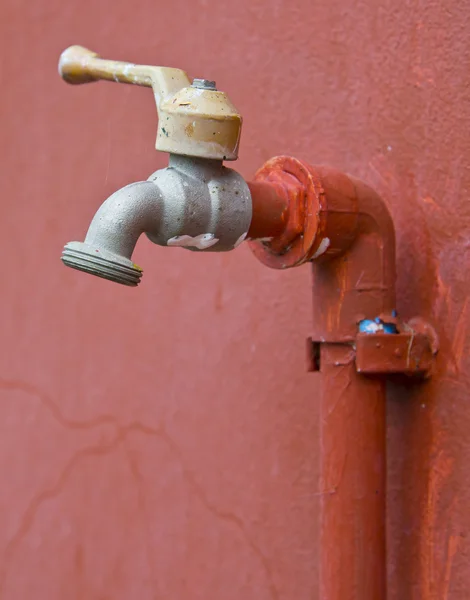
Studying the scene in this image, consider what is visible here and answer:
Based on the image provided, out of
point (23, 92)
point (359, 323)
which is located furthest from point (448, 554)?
point (23, 92)

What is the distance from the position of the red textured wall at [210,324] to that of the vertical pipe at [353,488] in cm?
6


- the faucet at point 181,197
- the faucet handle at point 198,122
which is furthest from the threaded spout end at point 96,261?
the faucet handle at point 198,122

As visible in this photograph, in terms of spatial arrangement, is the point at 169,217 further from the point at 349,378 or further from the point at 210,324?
the point at 210,324

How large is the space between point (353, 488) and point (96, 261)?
315 mm

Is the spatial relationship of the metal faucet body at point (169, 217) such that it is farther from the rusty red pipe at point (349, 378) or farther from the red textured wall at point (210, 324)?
the red textured wall at point (210, 324)

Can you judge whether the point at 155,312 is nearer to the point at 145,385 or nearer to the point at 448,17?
the point at 145,385

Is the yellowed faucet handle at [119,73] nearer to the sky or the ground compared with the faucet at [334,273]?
nearer to the sky

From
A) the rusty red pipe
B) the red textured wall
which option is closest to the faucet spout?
the rusty red pipe

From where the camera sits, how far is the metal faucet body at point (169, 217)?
0.60 metres

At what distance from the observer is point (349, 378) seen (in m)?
0.76

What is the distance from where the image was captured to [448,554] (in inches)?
30.5

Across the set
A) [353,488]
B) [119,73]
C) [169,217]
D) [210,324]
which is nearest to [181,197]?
[169,217]

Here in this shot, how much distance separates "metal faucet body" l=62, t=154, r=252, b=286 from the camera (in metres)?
0.60

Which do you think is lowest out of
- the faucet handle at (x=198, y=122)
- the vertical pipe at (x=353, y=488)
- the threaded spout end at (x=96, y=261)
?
the vertical pipe at (x=353, y=488)
